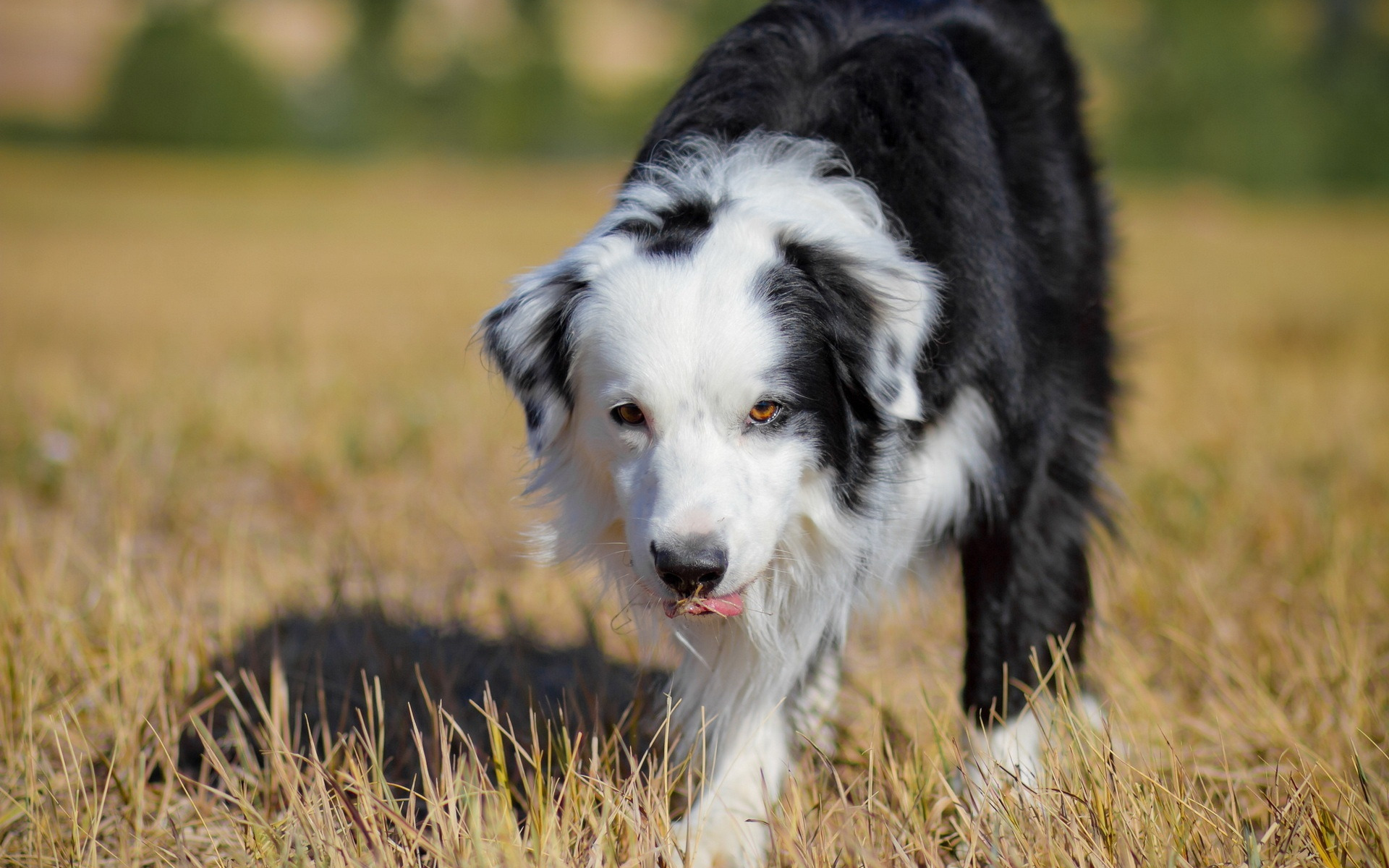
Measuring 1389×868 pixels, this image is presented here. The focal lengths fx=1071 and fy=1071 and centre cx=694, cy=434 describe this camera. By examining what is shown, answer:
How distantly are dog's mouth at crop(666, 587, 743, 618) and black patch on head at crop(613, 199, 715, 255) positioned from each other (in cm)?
71

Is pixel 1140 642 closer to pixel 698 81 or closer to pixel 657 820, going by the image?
pixel 657 820

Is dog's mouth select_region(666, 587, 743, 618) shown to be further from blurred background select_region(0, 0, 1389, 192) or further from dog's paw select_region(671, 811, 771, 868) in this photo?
blurred background select_region(0, 0, 1389, 192)

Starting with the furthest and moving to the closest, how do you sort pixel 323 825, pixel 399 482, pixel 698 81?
pixel 399 482
pixel 698 81
pixel 323 825

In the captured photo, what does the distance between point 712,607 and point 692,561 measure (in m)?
0.22

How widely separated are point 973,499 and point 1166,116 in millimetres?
38556

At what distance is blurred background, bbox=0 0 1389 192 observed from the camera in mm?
36688

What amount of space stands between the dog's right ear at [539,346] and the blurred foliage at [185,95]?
50226 millimetres

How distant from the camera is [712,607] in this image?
6.98 ft

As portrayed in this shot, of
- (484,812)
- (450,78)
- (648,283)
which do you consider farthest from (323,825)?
(450,78)

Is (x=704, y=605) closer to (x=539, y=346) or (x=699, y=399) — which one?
(x=699, y=399)

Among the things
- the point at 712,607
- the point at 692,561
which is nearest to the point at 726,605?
the point at 712,607

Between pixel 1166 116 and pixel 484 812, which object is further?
pixel 1166 116

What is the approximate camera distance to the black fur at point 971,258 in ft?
7.50

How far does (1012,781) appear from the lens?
6.99ft
